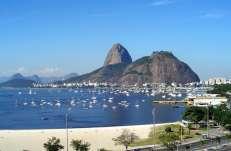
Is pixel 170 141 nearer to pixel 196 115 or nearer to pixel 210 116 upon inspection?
pixel 196 115

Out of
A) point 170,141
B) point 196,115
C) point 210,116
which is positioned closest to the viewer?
point 170,141

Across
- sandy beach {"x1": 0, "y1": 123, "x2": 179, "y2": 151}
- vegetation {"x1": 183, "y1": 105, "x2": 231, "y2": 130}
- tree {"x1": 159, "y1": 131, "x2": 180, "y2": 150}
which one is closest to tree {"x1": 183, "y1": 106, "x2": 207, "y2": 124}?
vegetation {"x1": 183, "y1": 105, "x2": 231, "y2": 130}

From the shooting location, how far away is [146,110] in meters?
127

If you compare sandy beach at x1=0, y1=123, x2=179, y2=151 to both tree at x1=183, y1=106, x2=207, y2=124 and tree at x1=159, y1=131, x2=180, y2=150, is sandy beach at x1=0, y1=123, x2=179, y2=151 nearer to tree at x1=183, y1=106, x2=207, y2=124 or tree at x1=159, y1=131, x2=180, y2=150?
tree at x1=183, y1=106, x2=207, y2=124

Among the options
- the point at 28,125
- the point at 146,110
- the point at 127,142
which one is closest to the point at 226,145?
the point at 127,142

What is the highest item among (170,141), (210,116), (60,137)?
(210,116)

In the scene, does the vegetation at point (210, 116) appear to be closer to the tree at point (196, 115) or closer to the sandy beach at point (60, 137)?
the tree at point (196, 115)

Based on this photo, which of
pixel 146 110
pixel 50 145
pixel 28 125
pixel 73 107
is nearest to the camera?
pixel 50 145

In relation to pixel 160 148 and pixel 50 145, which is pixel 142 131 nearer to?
pixel 160 148

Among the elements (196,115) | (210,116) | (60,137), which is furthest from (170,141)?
(210,116)

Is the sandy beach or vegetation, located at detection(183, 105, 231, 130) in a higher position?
vegetation, located at detection(183, 105, 231, 130)

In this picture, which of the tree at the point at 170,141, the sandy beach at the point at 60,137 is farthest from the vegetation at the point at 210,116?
the tree at the point at 170,141

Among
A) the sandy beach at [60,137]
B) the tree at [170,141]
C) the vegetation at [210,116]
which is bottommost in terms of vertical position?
the sandy beach at [60,137]

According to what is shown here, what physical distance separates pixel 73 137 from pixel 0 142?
8.25 metres
